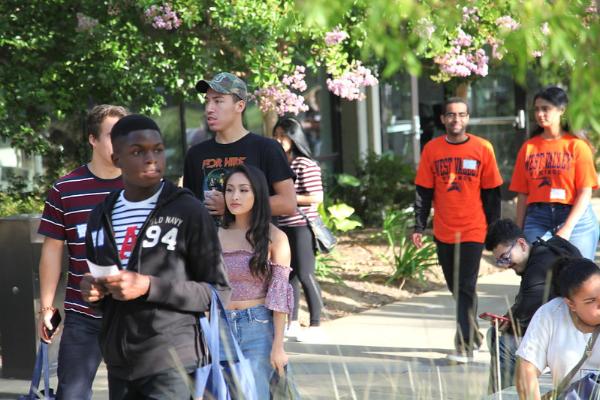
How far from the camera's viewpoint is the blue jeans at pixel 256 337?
5.10 metres

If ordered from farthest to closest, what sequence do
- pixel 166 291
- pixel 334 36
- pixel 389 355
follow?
pixel 334 36 → pixel 389 355 → pixel 166 291

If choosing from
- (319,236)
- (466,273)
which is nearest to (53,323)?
(466,273)

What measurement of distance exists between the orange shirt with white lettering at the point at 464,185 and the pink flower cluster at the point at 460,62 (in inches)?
130

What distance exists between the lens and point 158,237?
13.8 ft

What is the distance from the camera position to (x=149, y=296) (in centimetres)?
404

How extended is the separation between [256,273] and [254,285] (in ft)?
0.18

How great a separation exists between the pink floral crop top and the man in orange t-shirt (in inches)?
107

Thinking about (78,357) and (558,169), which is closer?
(78,357)

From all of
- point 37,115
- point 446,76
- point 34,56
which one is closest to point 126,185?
point 34,56

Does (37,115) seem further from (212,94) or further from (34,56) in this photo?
(212,94)

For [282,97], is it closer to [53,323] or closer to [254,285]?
[254,285]

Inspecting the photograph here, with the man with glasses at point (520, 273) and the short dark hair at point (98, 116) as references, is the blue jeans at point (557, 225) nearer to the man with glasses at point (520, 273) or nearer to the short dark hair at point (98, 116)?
the man with glasses at point (520, 273)

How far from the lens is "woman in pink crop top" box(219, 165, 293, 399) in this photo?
5.11 meters

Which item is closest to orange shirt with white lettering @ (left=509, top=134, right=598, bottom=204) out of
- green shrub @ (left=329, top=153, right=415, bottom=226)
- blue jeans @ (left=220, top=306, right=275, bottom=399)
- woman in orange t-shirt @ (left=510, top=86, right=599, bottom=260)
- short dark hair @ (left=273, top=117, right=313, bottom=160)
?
woman in orange t-shirt @ (left=510, top=86, right=599, bottom=260)
